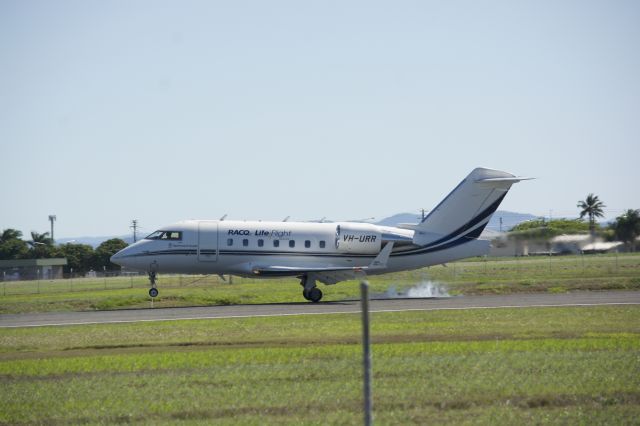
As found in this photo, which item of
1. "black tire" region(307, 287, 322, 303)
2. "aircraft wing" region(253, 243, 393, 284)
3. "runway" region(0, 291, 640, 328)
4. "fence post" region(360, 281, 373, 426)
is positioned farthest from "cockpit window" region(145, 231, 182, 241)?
"fence post" region(360, 281, 373, 426)

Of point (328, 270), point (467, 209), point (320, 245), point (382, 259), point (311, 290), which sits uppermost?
point (467, 209)

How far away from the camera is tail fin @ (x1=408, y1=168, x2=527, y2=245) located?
141 feet

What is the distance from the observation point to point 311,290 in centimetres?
4216

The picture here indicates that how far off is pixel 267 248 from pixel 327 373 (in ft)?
80.4

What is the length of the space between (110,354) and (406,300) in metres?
20.3

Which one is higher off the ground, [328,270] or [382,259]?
[382,259]

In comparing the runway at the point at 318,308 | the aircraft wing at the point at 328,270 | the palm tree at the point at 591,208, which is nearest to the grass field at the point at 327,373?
Answer: the runway at the point at 318,308

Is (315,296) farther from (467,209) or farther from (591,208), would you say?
(591,208)

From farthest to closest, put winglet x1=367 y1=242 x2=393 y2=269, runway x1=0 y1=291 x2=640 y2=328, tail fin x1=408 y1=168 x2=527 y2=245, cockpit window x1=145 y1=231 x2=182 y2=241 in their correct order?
tail fin x1=408 y1=168 x2=527 y2=245
cockpit window x1=145 y1=231 x2=182 y2=241
winglet x1=367 y1=242 x2=393 y2=269
runway x1=0 y1=291 x2=640 y2=328

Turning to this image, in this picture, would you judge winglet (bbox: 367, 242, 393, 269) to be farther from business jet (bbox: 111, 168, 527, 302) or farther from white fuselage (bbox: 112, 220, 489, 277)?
white fuselage (bbox: 112, 220, 489, 277)

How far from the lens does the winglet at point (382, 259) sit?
41.5 metres

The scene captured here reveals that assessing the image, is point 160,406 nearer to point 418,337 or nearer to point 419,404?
point 419,404

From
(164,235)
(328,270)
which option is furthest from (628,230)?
(164,235)

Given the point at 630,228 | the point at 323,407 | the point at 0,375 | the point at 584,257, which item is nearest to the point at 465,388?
the point at 323,407
